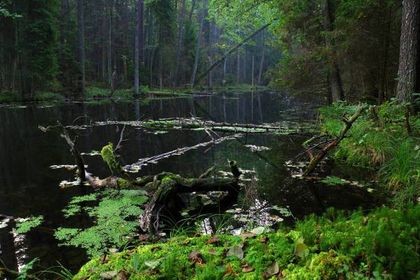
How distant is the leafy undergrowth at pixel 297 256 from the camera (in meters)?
2.12

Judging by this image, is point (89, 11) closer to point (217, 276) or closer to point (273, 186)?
point (273, 186)

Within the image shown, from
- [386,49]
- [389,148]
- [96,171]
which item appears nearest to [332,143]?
[389,148]

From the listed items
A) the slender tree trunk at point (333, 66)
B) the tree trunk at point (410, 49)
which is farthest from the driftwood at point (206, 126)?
the tree trunk at point (410, 49)

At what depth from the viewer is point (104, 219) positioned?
18.2 feet

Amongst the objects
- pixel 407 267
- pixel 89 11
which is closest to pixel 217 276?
pixel 407 267

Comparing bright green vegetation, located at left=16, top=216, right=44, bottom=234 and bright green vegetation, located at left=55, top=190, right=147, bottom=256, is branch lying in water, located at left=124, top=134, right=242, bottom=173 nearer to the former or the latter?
bright green vegetation, located at left=55, top=190, right=147, bottom=256

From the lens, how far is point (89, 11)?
145ft

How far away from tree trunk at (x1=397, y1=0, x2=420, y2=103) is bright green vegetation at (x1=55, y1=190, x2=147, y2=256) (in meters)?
6.79

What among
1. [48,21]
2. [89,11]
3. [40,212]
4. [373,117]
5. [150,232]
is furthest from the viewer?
[89,11]

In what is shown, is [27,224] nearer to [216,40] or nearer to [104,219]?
[104,219]

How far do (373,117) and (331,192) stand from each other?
10.1 ft

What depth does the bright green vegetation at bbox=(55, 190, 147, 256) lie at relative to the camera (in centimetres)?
476

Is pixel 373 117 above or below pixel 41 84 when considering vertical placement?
below

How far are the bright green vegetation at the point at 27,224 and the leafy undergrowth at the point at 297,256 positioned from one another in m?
2.99
